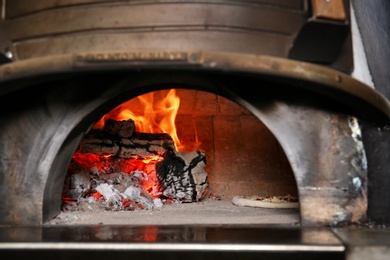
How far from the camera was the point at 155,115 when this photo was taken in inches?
83.7

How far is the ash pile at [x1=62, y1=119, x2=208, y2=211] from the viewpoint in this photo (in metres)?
1.90

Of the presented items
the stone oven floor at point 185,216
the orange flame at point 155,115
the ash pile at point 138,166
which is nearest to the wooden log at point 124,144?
the ash pile at point 138,166

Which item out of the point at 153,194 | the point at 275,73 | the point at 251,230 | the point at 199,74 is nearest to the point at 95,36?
the point at 199,74

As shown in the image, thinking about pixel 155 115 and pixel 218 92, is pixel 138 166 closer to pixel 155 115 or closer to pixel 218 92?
pixel 155 115

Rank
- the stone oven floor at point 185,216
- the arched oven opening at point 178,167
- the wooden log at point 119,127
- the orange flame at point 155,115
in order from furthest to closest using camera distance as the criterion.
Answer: the orange flame at point 155,115, the wooden log at point 119,127, the arched oven opening at point 178,167, the stone oven floor at point 185,216

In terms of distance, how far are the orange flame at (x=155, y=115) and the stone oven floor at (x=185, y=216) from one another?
1.49 ft

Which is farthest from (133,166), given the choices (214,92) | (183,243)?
(183,243)

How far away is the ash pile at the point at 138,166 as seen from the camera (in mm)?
1899

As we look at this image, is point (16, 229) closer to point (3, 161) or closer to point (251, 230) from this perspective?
point (3, 161)

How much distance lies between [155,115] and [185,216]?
0.69 m

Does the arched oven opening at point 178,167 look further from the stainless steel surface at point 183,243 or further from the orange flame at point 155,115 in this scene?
the stainless steel surface at point 183,243

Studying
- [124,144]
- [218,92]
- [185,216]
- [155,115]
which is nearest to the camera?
[218,92]

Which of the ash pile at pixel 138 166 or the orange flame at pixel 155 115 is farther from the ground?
the orange flame at pixel 155 115

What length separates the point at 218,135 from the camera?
2197 millimetres
